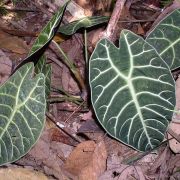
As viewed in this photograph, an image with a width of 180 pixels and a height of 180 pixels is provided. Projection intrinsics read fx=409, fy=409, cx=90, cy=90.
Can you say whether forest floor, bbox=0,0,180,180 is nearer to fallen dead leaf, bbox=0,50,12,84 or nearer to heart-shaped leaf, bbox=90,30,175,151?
fallen dead leaf, bbox=0,50,12,84

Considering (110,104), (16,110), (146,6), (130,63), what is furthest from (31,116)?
(146,6)

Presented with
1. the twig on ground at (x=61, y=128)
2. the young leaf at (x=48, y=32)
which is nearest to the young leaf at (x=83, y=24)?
the young leaf at (x=48, y=32)

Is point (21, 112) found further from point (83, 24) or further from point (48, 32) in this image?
point (83, 24)

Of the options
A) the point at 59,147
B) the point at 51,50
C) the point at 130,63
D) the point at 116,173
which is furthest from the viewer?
the point at 51,50

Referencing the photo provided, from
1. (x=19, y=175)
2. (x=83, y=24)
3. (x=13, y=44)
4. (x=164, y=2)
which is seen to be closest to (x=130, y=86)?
(x=83, y=24)

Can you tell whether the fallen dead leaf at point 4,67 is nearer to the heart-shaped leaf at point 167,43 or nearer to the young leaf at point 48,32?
the young leaf at point 48,32

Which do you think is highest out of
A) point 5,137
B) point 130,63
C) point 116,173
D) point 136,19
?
point 136,19

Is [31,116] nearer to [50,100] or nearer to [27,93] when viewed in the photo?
[27,93]
